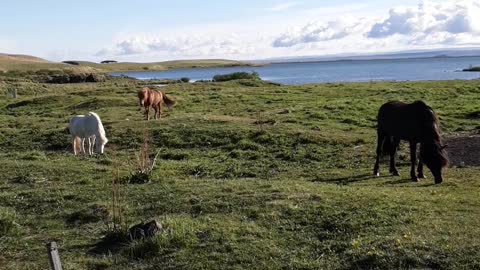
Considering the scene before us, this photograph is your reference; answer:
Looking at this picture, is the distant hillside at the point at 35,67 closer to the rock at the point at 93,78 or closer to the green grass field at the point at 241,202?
the rock at the point at 93,78

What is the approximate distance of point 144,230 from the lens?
847 centimetres

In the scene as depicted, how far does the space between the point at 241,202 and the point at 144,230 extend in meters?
2.27

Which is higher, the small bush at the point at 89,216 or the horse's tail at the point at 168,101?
the horse's tail at the point at 168,101

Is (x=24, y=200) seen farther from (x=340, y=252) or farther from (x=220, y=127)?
(x=220, y=127)

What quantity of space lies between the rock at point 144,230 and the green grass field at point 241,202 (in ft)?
0.71

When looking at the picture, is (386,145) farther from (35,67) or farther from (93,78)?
(35,67)

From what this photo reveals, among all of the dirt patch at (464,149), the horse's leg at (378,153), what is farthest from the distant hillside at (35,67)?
the horse's leg at (378,153)

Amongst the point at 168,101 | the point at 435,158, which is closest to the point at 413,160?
the point at 435,158

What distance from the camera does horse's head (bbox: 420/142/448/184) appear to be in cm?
1189

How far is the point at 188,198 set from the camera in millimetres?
10656

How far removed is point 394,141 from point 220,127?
769 centimetres

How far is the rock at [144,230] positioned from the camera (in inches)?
329

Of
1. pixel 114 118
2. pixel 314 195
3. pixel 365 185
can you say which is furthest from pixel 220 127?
pixel 314 195

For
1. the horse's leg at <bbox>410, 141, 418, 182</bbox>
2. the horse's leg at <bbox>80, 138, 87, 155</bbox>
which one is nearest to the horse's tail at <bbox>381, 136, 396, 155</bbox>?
the horse's leg at <bbox>410, 141, 418, 182</bbox>
